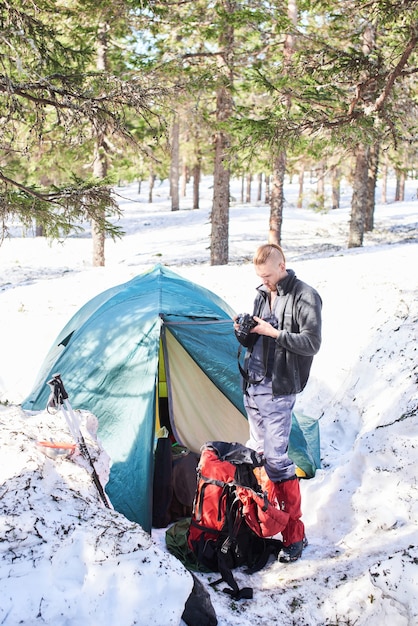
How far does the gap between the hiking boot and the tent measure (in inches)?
47.7

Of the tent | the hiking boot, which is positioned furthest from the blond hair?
the hiking boot

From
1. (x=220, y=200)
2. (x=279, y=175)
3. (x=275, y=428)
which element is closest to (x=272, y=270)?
(x=275, y=428)

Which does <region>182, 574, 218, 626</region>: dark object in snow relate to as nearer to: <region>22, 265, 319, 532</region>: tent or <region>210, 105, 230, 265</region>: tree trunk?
<region>22, 265, 319, 532</region>: tent

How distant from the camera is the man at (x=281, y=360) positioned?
12.1ft

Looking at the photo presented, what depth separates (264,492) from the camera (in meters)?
3.74

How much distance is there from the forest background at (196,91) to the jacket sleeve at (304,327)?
269 centimetres

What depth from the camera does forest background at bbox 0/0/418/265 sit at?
19.1 feet

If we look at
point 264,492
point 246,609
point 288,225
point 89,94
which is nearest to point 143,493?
point 264,492

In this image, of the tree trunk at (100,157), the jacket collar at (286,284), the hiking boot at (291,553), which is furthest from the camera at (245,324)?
the tree trunk at (100,157)

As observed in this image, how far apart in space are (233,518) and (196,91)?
9.83 meters

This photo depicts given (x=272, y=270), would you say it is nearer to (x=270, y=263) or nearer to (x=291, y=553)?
(x=270, y=263)

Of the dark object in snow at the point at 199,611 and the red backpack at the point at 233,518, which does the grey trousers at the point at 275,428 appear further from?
the dark object in snow at the point at 199,611

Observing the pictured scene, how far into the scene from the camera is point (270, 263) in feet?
12.5

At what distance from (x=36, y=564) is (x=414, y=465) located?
3000 mm
